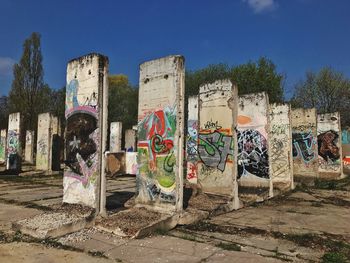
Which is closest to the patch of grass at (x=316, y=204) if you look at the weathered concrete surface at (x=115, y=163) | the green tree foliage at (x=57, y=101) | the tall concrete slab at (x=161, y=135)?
the tall concrete slab at (x=161, y=135)

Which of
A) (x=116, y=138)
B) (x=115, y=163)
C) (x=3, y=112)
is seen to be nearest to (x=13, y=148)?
(x=115, y=163)

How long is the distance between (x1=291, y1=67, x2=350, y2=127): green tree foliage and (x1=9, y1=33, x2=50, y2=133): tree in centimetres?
2286

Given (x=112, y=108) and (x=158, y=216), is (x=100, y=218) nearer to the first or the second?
(x=158, y=216)

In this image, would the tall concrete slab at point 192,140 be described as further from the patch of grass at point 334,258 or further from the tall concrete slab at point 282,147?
the patch of grass at point 334,258

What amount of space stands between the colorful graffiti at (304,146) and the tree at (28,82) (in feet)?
76.8

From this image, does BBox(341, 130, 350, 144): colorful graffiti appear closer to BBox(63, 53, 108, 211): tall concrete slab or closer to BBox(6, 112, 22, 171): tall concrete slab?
BBox(6, 112, 22, 171): tall concrete slab

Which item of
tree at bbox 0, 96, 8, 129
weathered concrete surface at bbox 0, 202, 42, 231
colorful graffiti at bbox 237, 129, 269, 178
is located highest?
tree at bbox 0, 96, 8, 129

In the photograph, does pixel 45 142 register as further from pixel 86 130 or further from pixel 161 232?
→ pixel 161 232

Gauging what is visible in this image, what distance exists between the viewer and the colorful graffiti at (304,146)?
14.0m

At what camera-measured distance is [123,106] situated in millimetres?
35062

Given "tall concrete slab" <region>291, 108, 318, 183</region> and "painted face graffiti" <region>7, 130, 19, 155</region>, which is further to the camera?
"painted face graffiti" <region>7, 130, 19, 155</region>

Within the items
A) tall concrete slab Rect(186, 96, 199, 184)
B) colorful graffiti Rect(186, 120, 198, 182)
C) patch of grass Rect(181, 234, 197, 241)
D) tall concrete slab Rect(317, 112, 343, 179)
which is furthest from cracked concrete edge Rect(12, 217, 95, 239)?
tall concrete slab Rect(317, 112, 343, 179)

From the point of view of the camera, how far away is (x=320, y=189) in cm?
1262

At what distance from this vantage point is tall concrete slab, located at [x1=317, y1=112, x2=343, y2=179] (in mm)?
16328
